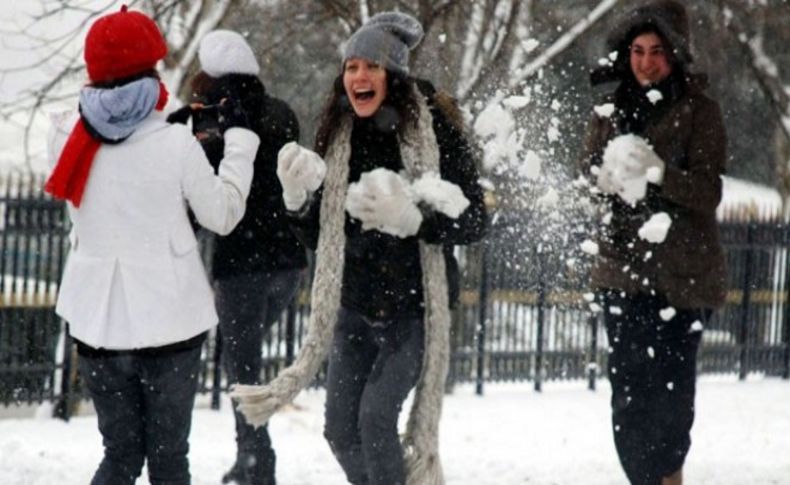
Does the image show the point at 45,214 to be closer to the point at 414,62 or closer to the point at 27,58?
the point at 27,58

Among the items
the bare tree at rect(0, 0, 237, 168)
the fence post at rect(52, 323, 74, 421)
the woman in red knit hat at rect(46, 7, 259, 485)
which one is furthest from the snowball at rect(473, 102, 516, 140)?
the fence post at rect(52, 323, 74, 421)

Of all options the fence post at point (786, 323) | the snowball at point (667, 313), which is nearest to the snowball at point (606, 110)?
the snowball at point (667, 313)

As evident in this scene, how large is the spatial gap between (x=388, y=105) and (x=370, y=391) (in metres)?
1.03

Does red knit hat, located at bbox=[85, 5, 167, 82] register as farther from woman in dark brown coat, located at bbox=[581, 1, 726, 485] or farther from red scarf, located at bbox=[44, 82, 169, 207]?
woman in dark brown coat, located at bbox=[581, 1, 726, 485]

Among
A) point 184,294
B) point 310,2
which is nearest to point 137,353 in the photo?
point 184,294

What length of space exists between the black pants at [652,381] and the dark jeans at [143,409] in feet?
5.68

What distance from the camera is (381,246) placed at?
4.56 meters

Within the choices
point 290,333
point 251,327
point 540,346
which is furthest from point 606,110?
point 540,346

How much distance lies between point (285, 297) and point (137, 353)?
158cm

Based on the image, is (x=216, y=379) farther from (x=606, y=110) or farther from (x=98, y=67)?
(x=98, y=67)

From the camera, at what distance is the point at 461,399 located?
9.32 meters

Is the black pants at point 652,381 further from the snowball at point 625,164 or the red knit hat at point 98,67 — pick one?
the red knit hat at point 98,67

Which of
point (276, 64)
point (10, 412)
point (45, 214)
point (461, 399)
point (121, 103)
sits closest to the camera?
point (121, 103)

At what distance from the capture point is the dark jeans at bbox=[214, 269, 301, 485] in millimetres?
5355
